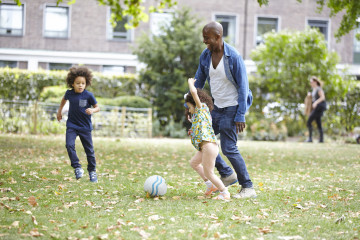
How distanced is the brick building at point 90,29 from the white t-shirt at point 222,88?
21.0m

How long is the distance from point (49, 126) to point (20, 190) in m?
10.8

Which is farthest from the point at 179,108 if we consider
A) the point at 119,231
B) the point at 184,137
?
the point at 119,231

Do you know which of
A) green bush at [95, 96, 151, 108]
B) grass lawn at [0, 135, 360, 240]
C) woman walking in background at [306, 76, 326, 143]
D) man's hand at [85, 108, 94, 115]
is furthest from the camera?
green bush at [95, 96, 151, 108]

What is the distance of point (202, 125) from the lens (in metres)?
5.29

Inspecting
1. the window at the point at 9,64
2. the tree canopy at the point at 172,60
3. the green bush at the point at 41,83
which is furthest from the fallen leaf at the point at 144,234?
the window at the point at 9,64

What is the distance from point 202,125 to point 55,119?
1215cm

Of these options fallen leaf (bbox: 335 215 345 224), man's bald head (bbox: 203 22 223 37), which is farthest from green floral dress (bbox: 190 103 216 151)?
fallen leaf (bbox: 335 215 345 224)

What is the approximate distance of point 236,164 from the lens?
552cm

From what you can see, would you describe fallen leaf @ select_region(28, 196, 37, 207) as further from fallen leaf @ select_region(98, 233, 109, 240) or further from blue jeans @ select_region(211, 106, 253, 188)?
blue jeans @ select_region(211, 106, 253, 188)

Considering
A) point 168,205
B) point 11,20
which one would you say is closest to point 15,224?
point 168,205

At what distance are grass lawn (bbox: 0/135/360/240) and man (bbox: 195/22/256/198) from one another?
0.54 metres

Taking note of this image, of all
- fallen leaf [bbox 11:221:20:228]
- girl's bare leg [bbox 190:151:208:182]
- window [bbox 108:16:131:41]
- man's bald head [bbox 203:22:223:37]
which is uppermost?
window [bbox 108:16:131:41]

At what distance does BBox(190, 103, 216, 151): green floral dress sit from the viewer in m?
5.29

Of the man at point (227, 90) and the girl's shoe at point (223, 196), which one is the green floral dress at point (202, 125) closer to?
the man at point (227, 90)
